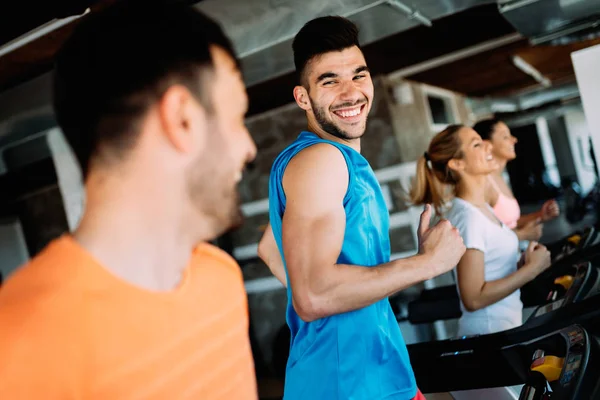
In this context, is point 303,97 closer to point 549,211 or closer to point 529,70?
point 549,211

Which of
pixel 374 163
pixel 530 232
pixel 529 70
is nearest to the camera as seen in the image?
pixel 530 232

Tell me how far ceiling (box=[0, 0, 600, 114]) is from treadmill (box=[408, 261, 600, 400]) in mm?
1263

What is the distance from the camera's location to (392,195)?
16.9 feet

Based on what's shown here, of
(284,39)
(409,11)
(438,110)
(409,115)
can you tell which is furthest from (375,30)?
(438,110)

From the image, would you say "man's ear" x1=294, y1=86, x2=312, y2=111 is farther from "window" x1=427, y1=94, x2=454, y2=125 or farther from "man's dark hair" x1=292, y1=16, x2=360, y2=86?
"window" x1=427, y1=94, x2=454, y2=125

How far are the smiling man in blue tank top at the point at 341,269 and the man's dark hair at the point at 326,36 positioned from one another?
8.4 inches

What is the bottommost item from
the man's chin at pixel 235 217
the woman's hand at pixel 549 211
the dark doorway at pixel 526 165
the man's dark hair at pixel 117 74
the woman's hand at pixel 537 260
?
the dark doorway at pixel 526 165

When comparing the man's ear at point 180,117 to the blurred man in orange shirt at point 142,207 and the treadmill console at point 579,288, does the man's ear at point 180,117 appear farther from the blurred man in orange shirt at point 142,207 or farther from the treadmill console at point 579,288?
the treadmill console at point 579,288

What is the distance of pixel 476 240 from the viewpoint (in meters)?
2.06

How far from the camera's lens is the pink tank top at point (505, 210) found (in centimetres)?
318

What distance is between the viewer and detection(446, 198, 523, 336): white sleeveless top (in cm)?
212

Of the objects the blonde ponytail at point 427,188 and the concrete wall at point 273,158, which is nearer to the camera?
the blonde ponytail at point 427,188

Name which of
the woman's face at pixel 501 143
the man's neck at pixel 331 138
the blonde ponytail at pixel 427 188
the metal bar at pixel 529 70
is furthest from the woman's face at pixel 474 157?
the metal bar at pixel 529 70

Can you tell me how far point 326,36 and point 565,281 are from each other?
1.44 metres
